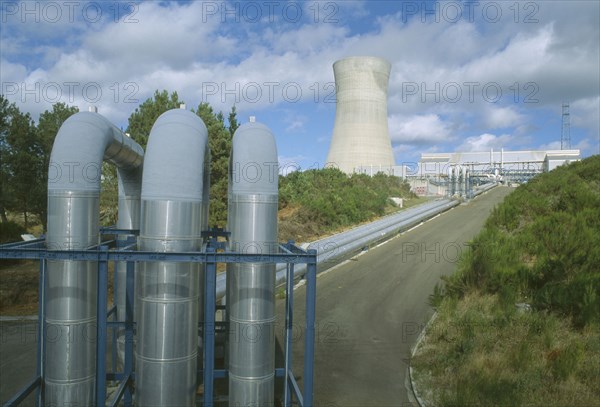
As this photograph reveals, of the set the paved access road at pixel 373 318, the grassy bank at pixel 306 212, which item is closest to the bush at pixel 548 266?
the paved access road at pixel 373 318

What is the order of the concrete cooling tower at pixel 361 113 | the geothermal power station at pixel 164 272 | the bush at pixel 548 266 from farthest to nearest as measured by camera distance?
the concrete cooling tower at pixel 361 113 < the bush at pixel 548 266 < the geothermal power station at pixel 164 272

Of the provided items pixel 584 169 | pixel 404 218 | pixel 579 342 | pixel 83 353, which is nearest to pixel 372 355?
pixel 579 342

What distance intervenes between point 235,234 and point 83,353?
7.34 ft

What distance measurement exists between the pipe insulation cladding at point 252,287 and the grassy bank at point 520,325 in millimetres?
2759

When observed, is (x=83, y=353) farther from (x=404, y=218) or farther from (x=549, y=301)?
(x=404, y=218)

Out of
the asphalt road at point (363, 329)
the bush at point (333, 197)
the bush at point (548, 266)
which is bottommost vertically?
the asphalt road at point (363, 329)

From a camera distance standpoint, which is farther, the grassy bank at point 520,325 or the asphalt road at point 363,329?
the asphalt road at point 363,329

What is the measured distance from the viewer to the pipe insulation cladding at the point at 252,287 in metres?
5.43

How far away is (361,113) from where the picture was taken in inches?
1417

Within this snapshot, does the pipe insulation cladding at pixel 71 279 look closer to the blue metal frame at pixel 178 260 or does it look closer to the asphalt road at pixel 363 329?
the blue metal frame at pixel 178 260

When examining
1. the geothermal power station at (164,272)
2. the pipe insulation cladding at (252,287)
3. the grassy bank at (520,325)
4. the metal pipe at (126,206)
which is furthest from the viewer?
the metal pipe at (126,206)

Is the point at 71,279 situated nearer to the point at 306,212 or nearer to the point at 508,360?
the point at 508,360

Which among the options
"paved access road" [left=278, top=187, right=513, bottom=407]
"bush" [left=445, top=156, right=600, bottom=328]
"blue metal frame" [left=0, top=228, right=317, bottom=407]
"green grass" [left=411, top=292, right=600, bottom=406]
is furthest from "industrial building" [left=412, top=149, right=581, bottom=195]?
"blue metal frame" [left=0, top=228, right=317, bottom=407]

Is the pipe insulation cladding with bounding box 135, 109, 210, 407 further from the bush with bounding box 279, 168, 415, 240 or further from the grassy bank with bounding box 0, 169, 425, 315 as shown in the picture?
the bush with bounding box 279, 168, 415, 240
